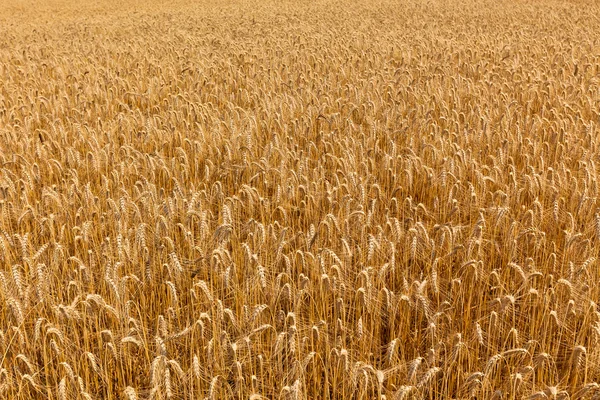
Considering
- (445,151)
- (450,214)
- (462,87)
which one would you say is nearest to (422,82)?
(462,87)

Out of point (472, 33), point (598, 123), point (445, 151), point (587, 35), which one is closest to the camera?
point (445, 151)

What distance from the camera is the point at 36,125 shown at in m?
4.66

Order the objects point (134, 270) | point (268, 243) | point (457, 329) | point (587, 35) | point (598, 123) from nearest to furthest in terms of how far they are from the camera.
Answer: point (457, 329) < point (134, 270) < point (268, 243) < point (598, 123) < point (587, 35)

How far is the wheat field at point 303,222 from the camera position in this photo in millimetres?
1799

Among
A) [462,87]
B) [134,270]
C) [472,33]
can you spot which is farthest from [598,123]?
[472,33]

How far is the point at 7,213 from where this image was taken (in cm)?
286

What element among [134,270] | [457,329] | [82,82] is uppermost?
[82,82]

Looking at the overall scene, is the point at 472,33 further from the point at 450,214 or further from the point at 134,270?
the point at 134,270

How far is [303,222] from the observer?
2871 millimetres

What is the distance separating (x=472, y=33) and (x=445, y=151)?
265 inches

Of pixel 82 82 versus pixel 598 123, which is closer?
pixel 598 123

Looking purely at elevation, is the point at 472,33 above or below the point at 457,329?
above

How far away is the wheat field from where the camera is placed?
1799 mm

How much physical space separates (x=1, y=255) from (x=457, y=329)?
1.98m
